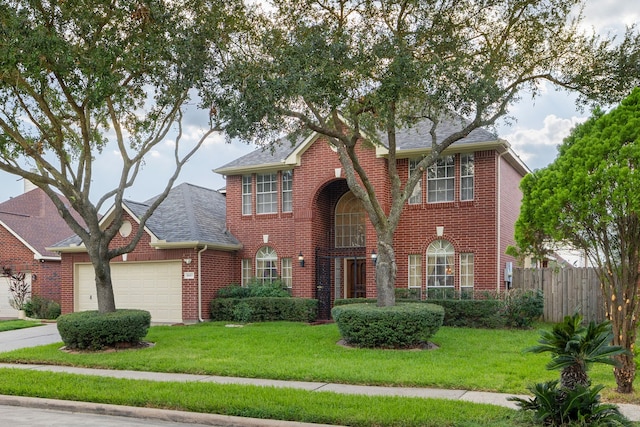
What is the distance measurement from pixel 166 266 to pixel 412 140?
9708 millimetres

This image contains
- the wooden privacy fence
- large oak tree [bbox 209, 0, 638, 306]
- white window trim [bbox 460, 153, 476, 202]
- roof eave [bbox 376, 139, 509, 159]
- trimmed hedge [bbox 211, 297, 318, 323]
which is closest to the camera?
large oak tree [bbox 209, 0, 638, 306]

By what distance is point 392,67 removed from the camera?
12594 mm

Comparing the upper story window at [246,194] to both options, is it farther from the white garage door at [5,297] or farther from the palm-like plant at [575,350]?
the palm-like plant at [575,350]

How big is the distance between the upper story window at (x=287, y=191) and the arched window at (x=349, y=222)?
5.87ft

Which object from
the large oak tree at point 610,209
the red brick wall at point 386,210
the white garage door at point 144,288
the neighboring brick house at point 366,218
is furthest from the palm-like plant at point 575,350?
the white garage door at point 144,288

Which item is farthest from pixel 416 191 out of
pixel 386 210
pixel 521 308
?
pixel 521 308

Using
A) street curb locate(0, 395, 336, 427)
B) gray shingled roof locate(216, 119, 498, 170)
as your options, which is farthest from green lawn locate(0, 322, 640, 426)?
gray shingled roof locate(216, 119, 498, 170)

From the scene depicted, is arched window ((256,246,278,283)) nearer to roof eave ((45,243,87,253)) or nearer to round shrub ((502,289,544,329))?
roof eave ((45,243,87,253))

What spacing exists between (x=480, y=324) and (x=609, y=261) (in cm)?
914

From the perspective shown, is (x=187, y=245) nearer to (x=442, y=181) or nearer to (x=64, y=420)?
(x=442, y=181)

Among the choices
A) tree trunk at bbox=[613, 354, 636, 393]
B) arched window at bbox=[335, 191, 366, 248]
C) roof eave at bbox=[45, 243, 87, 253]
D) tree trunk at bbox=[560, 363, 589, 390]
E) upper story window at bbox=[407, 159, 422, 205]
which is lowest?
tree trunk at bbox=[613, 354, 636, 393]

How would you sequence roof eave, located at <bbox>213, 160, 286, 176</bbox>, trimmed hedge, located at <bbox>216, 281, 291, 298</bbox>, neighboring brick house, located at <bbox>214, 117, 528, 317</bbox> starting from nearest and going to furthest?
neighboring brick house, located at <bbox>214, 117, 528, 317</bbox>, trimmed hedge, located at <bbox>216, 281, 291, 298</bbox>, roof eave, located at <bbox>213, 160, 286, 176</bbox>

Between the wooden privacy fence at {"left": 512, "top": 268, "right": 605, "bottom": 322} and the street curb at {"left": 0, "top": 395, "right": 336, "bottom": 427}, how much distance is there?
43.2ft

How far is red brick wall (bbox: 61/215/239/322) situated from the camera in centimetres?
2100
